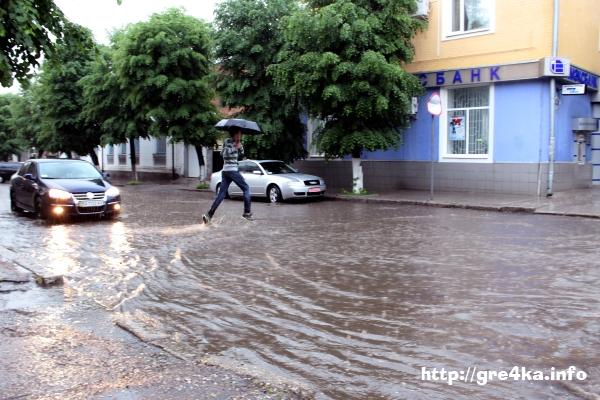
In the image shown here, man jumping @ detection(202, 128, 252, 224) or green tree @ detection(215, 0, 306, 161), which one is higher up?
green tree @ detection(215, 0, 306, 161)

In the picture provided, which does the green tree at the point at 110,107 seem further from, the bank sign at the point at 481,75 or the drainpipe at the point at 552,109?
the drainpipe at the point at 552,109

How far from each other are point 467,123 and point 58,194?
13.1 metres

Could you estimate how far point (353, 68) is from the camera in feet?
57.1

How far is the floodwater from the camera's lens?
4188 mm

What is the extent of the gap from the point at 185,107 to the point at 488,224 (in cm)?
1643

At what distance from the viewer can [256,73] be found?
2186cm

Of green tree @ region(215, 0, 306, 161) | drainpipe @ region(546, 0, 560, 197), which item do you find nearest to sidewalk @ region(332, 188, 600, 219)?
drainpipe @ region(546, 0, 560, 197)

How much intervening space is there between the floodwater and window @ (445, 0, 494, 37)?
9186 mm

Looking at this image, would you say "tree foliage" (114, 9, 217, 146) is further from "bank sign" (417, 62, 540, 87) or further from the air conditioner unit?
"bank sign" (417, 62, 540, 87)

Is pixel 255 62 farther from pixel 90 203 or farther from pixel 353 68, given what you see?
pixel 90 203

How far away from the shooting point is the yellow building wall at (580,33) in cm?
1773

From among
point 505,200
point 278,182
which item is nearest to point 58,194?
point 278,182

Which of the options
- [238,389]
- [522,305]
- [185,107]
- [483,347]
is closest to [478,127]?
[185,107]

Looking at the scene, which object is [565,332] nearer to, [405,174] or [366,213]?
[366,213]
